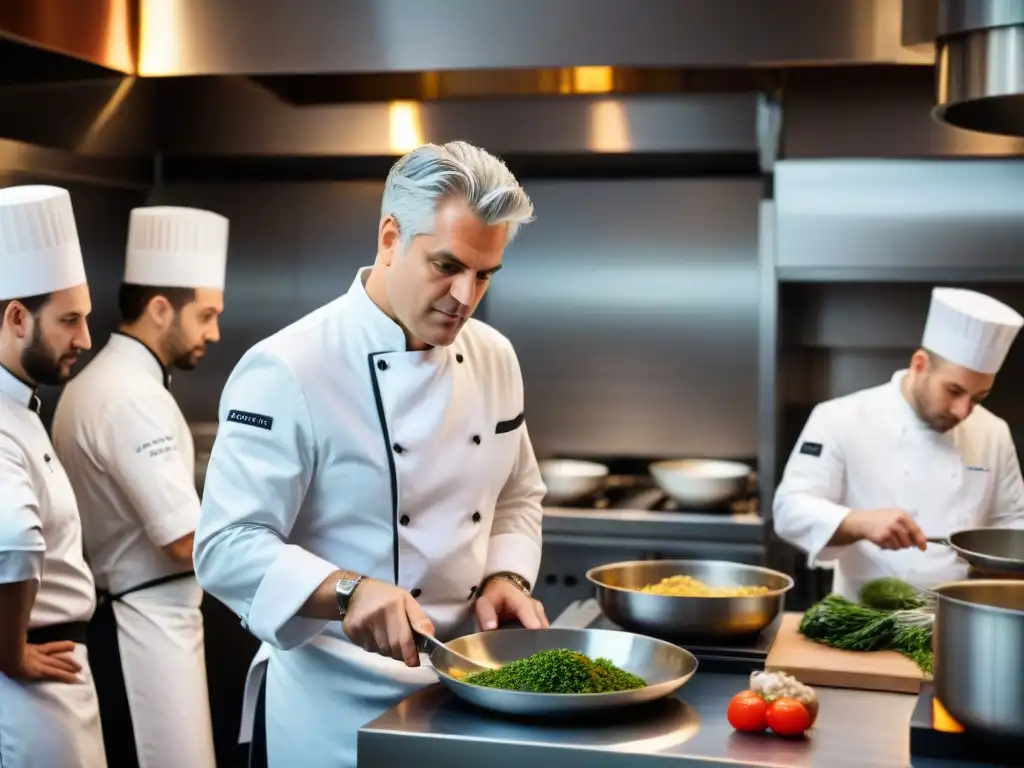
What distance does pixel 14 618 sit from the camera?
2.45 m

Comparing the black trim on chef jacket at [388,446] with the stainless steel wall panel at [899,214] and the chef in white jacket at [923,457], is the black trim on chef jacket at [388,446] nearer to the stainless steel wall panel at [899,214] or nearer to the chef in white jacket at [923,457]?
the chef in white jacket at [923,457]

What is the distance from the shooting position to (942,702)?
1697 millimetres

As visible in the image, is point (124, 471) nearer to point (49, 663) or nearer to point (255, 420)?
point (49, 663)

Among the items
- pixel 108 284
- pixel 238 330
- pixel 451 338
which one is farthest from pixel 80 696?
pixel 238 330

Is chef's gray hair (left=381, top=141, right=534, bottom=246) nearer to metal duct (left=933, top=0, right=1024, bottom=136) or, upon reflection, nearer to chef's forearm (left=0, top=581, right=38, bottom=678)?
metal duct (left=933, top=0, right=1024, bottom=136)

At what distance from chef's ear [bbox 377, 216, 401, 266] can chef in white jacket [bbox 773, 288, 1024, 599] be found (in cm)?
168

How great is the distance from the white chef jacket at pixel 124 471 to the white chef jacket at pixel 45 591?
40cm

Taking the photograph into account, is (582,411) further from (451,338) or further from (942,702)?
(942,702)

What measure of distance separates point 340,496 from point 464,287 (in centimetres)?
42

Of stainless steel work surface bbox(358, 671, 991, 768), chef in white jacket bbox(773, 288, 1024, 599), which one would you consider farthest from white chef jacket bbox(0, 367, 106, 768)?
chef in white jacket bbox(773, 288, 1024, 599)

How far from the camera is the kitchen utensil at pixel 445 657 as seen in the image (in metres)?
1.82

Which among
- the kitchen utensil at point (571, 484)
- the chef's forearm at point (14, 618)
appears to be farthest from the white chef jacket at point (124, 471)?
the kitchen utensil at point (571, 484)

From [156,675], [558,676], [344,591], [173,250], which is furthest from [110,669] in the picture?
[558,676]

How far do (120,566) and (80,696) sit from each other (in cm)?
64
